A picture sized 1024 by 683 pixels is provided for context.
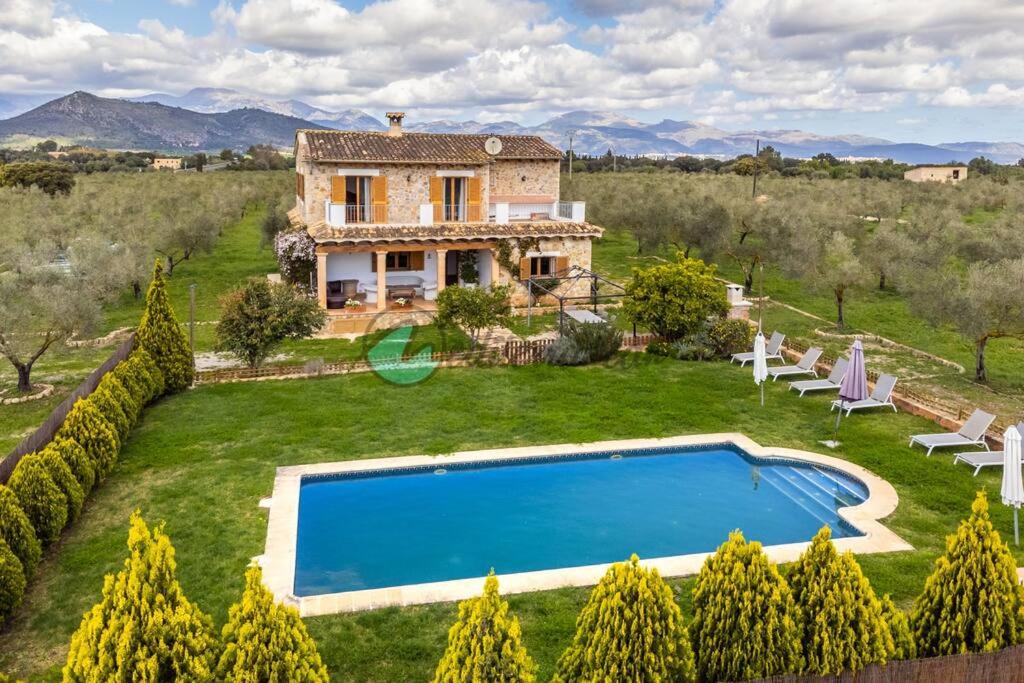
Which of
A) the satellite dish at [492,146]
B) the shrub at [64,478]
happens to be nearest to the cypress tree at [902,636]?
the shrub at [64,478]

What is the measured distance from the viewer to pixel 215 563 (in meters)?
10.8

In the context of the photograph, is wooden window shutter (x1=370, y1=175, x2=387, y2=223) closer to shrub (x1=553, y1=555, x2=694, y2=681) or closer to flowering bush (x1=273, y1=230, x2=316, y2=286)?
flowering bush (x1=273, y1=230, x2=316, y2=286)

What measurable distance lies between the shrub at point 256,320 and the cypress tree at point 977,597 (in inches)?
616

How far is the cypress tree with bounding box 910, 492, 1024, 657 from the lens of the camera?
7293mm

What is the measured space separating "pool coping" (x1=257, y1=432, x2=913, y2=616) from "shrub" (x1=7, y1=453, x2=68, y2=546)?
9.38 feet

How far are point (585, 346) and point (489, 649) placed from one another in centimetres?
1600

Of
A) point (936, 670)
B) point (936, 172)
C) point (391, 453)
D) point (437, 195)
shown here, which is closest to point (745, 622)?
point (936, 670)

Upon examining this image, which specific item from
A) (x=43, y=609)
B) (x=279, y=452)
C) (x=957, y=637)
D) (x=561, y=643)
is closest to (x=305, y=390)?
(x=279, y=452)

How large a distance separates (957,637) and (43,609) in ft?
32.9

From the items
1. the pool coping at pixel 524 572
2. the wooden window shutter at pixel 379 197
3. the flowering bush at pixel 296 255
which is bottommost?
the pool coping at pixel 524 572

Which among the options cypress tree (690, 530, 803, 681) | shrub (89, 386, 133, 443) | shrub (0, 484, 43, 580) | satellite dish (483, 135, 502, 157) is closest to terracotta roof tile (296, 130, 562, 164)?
Answer: satellite dish (483, 135, 502, 157)

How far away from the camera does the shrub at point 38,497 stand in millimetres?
10773

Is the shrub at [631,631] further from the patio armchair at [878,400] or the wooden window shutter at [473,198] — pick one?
the wooden window shutter at [473,198]

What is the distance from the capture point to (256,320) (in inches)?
770
